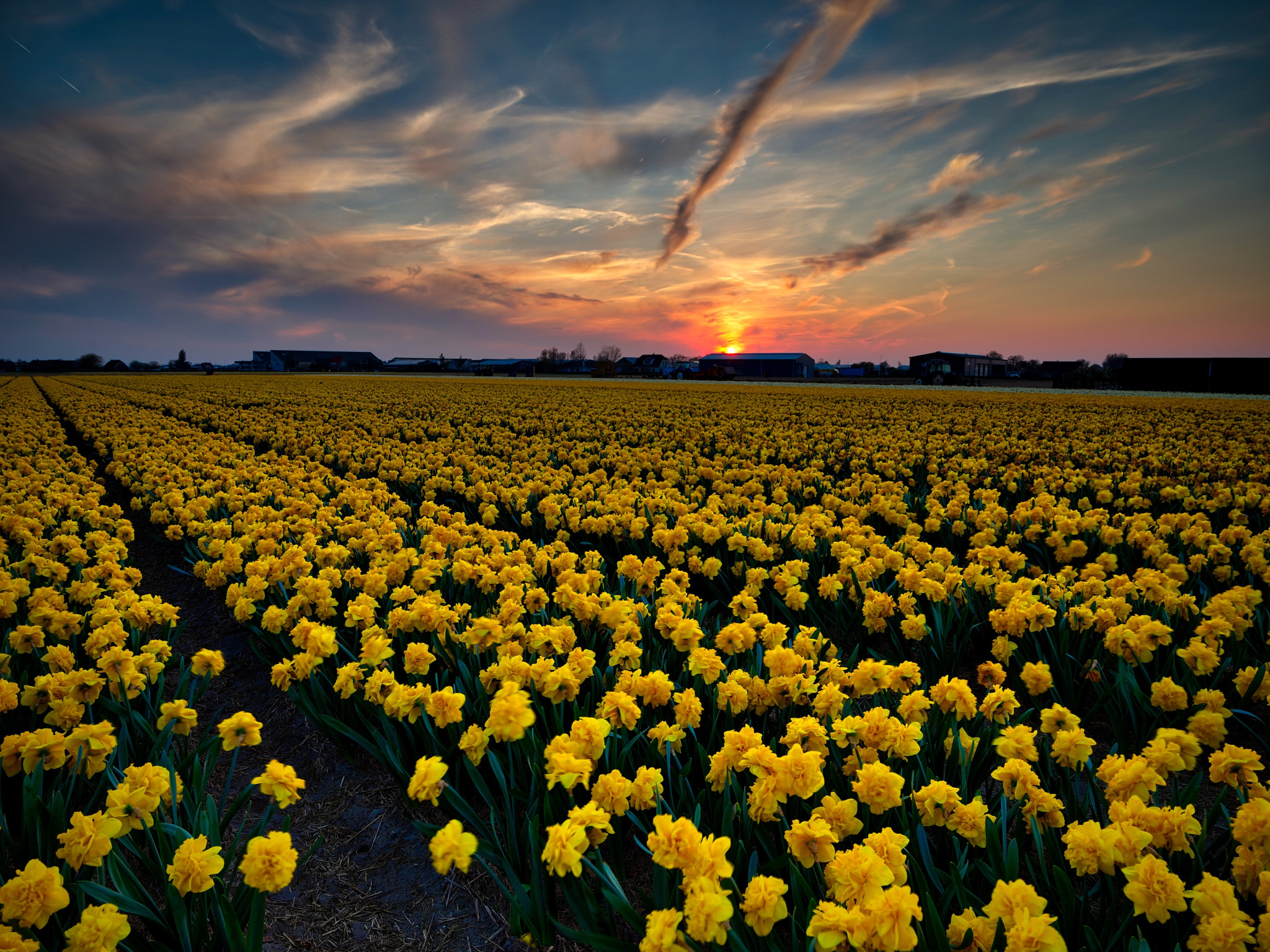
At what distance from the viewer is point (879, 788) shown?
2.27 meters

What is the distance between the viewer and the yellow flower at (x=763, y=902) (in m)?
1.83

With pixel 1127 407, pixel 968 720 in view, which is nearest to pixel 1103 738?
pixel 968 720

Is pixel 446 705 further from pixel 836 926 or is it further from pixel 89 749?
pixel 836 926

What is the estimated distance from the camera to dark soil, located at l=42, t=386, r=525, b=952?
8.95 feet

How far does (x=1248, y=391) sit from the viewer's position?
45156 millimetres

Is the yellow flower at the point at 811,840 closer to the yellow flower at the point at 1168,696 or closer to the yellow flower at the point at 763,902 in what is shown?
the yellow flower at the point at 763,902

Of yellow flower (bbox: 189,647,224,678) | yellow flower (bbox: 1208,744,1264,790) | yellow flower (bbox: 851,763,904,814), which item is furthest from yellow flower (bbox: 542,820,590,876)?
yellow flower (bbox: 1208,744,1264,790)

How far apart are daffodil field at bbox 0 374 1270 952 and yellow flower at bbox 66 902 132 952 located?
0.10 feet

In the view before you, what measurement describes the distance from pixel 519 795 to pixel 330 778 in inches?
63.8

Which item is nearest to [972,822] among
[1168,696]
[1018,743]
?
[1018,743]

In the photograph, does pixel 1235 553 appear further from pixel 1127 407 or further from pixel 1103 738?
pixel 1127 407

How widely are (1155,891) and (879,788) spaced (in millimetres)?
790

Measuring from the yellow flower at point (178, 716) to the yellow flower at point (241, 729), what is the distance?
285 mm

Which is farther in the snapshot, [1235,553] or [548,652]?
[1235,553]
